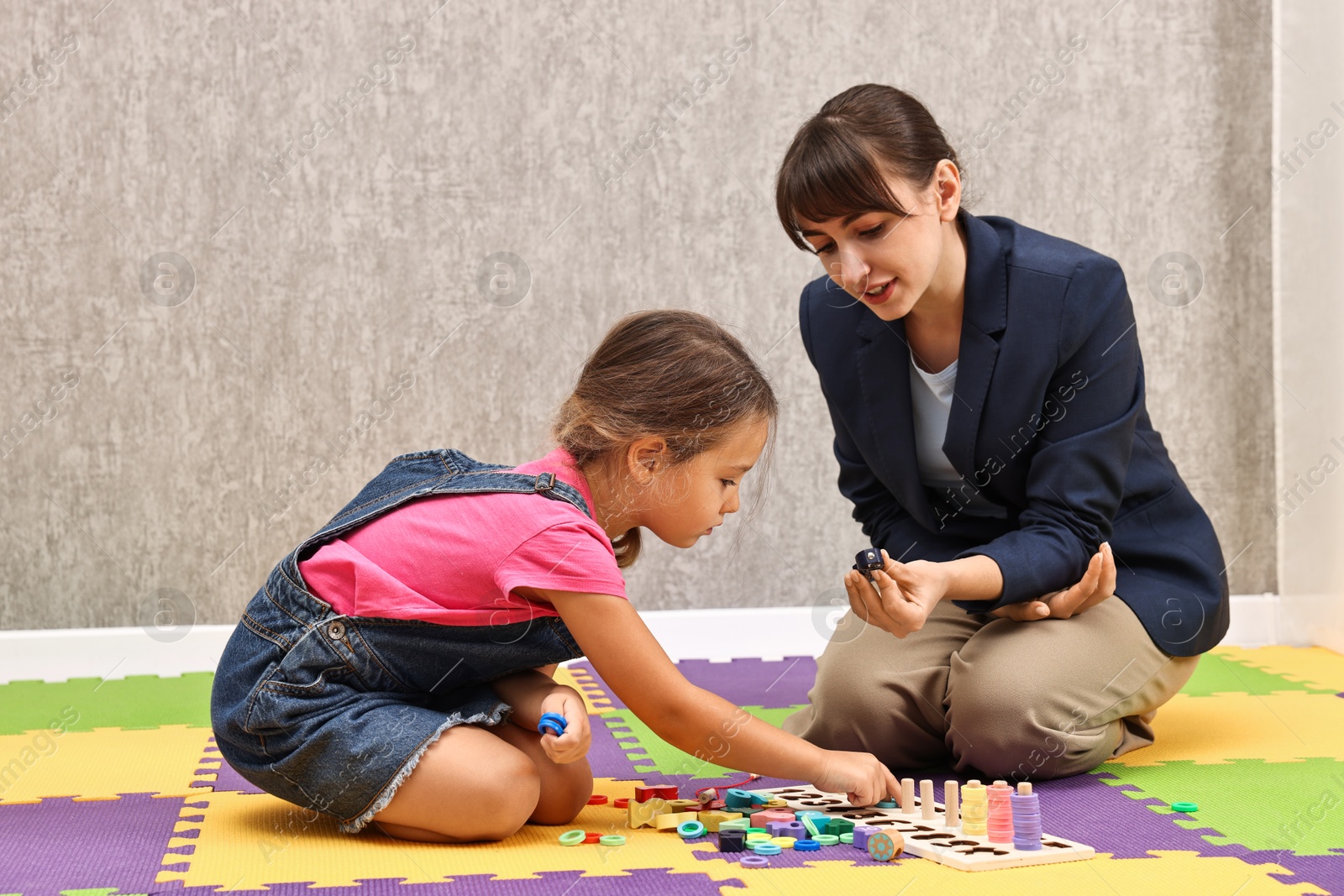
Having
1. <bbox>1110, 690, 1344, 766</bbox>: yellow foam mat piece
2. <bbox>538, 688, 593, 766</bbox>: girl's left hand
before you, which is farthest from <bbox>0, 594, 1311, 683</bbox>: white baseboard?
<bbox>538, 688, 593, 766</bbox>: girl's left hand

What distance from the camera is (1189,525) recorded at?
5.77 feet

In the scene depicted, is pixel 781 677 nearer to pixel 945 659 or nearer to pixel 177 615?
pixel 945 659

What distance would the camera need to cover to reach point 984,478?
5.57 ft

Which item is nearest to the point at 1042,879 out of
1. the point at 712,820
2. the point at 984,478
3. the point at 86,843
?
the point at 712,820

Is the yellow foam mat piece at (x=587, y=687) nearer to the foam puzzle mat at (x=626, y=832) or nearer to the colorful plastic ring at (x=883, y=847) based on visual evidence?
the foam puzzle mat at (x=626, y=832)

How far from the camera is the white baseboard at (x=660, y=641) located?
2551 millimetres

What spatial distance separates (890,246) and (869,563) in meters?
0.40

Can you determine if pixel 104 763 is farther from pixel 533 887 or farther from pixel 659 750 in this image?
pixel 533 887

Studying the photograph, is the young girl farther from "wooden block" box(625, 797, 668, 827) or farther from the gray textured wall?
the gray textured wall

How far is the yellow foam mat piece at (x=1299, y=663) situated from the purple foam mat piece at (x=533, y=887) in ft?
5.22

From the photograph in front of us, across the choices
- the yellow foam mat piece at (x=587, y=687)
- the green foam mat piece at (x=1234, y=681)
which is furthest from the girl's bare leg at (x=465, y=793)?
the green foam mat piece at (x=1234, y=681)

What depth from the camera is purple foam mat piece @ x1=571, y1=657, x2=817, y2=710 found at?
2221mm

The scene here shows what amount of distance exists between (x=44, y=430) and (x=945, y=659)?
1.95 metres

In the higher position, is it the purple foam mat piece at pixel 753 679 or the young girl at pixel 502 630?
the young girl at pixel 502 630
